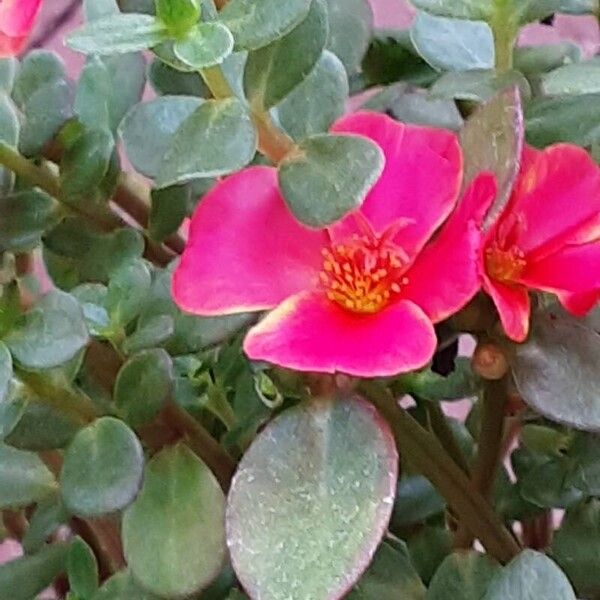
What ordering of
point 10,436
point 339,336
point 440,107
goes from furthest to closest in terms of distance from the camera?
point 440,107, point 10,436, point 339,336

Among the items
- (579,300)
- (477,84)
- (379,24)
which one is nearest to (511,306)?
(579,300)

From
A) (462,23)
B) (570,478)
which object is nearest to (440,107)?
(462,23)

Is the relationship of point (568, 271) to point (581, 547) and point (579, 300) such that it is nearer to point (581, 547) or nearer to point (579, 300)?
point (579, 300)

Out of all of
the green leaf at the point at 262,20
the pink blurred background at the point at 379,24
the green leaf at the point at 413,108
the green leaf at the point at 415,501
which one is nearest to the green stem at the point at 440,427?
the green leaf at the point at 415,501

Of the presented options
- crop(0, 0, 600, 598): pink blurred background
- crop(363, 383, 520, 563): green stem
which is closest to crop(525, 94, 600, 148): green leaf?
crop(363, 383, 520, 563): green stem

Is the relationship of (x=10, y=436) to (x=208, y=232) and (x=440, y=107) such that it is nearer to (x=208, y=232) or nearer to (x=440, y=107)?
(x=208, y=232)

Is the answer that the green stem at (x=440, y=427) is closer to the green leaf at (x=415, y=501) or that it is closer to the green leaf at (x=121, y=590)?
the green leaf at (x=415, y=501)
